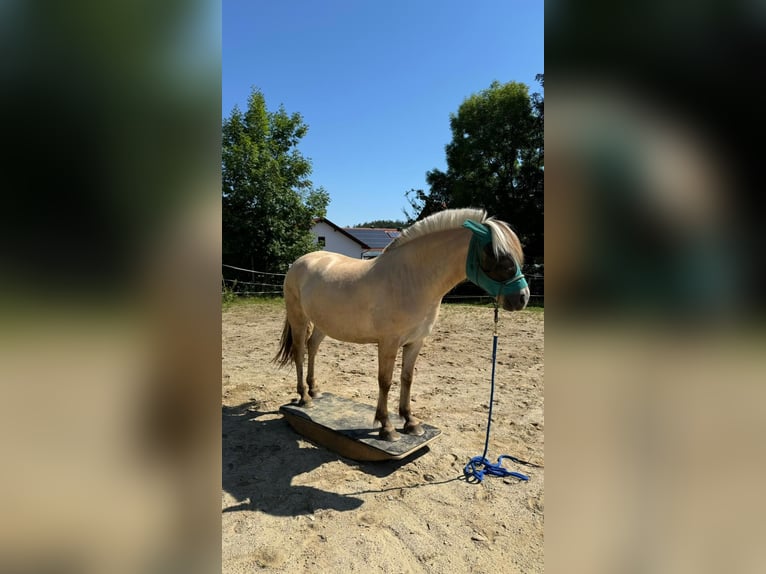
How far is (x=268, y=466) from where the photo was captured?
316 cm

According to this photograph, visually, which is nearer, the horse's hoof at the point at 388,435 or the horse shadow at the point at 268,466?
the horse shadow at the point at 268,466

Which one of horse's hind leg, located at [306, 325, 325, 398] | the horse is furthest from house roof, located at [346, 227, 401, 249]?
the horse

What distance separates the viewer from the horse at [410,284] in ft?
8.91

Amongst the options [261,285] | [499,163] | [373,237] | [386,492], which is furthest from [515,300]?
[373,237]

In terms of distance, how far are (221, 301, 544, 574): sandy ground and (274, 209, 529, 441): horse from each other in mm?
555

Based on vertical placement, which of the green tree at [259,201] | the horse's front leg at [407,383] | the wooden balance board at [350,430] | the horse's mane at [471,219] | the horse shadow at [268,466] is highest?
the green tree at [259,201]

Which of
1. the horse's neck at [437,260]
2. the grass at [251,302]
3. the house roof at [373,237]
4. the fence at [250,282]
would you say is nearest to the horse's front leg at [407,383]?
the horse's neck at [437,260]

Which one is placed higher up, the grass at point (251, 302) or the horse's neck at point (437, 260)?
the horse's neck at point (437, 260)

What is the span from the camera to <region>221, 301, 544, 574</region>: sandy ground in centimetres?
216

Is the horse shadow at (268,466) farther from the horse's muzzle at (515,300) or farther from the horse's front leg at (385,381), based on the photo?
the horse's muzzle at (515,300)

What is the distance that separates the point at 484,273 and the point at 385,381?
1.33m
